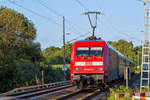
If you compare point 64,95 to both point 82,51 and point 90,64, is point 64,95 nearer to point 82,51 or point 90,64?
→ point 90,64

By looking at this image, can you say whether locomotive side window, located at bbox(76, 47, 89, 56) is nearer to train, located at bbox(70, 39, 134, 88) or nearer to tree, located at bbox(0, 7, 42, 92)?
train, located at bbox(70, 39, 134, 88)

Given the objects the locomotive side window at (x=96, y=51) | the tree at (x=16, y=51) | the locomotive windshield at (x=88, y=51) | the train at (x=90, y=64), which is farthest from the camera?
the tree at (x=16, y=51)

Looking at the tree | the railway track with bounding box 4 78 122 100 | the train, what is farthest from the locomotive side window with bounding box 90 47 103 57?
the tree

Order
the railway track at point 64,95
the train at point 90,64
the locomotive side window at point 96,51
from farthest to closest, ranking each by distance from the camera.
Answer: the locomotive side window at point 96,51 < the train at point 90,64 < the railway track at point 64,95

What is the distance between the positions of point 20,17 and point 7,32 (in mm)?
13581

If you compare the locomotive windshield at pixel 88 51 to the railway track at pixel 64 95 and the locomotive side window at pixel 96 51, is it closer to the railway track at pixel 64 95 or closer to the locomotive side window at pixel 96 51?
the locomotive side window at pixel 96 51

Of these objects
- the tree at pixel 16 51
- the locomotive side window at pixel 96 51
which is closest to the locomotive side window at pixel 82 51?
the locomotive side window at pixel 96 51

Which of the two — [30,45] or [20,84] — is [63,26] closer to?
[30,45]

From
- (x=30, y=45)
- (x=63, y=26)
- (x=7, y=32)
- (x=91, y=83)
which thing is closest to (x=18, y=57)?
(x=30, y=45)

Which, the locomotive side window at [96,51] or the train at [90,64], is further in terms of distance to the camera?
the locomotive side window at [96,51]

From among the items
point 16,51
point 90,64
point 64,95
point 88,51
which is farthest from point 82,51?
point 16,51

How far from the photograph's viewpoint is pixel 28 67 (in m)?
31.5

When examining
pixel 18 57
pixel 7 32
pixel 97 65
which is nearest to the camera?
pixel 97 65

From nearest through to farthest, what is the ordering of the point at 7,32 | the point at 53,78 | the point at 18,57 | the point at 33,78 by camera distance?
the point at 33,78
the point at 7,32
the point at 53,78
the point at 18,57
